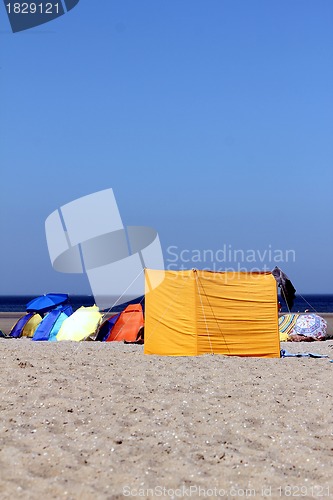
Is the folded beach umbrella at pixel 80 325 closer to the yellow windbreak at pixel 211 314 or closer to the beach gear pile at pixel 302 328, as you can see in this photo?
the yellow windbreak at pixel 211 314

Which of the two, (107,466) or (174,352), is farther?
(174,352)

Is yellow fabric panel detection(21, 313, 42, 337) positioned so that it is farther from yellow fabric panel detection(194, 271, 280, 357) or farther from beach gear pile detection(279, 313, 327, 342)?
yellow fabric panel detection(194, 271, 280, 357)

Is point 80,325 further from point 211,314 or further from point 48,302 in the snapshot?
point 211,314

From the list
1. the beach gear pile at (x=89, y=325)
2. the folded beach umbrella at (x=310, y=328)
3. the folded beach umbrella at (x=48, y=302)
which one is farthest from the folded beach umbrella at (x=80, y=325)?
the folded beach umbrella at (x=310, y=328)

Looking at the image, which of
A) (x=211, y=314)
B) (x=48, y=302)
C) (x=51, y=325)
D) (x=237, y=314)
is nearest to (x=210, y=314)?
(x=211, y=314)

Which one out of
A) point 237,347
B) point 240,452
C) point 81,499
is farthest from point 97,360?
point 81,499

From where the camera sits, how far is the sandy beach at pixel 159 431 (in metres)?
4.80

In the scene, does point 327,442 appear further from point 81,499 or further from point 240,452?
point 81,499

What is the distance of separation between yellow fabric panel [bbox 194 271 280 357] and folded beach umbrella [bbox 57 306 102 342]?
495cm

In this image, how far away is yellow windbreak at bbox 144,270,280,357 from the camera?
11625mm

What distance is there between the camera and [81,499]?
4.47m

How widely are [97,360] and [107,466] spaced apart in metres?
4.92

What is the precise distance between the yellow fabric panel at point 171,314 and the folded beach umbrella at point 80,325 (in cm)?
410

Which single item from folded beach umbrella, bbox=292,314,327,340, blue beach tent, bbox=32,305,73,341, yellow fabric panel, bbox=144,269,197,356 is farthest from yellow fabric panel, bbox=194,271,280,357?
blue beach tent, bbox=32,305,73,341
